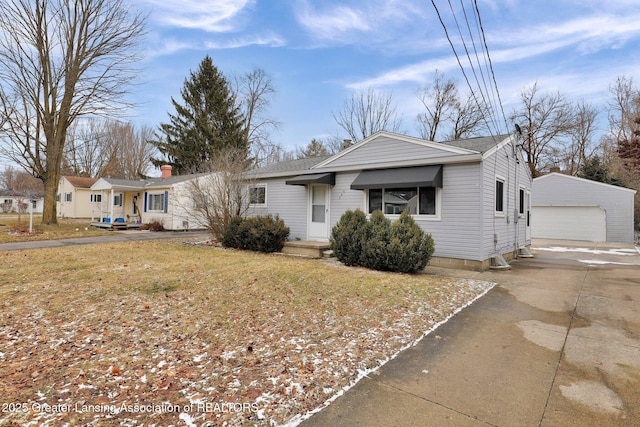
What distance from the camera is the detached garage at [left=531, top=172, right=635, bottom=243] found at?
17875 mm

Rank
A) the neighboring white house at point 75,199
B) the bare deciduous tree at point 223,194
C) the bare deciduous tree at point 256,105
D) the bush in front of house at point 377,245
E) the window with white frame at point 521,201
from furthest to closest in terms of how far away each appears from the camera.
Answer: the bare deciduous tree at point 256,105, the neighboring white house at point 75,199, the window with white frame at point 521,201, the bare deciduous tree at point 223,194, the bush in front of house at point 377,245

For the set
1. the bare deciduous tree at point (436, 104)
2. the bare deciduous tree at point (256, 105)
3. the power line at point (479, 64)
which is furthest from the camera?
the bare deciduous tree at point (256, 105)

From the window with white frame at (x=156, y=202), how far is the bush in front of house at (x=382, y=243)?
15018 mm

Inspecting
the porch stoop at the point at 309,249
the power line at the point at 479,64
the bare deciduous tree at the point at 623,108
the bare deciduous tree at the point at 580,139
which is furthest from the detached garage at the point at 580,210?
the porch stoop at the point at 309,249

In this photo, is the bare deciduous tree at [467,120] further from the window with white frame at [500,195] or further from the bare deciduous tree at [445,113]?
the window with white frame at [500,195]

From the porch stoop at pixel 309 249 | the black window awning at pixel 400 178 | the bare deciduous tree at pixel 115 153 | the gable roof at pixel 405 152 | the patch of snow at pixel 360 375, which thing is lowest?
the patch of snow at pixel 360 375

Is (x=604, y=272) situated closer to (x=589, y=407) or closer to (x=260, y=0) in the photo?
(x=589, y=407)

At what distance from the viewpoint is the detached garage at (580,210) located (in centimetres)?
1788

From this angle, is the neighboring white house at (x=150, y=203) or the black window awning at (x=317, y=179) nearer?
the black window awning at (x=317, y=179)

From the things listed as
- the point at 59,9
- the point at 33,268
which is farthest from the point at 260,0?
the point at 59,9

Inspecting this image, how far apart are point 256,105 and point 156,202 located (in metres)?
15.9

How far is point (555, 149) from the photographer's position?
2642 centimetres

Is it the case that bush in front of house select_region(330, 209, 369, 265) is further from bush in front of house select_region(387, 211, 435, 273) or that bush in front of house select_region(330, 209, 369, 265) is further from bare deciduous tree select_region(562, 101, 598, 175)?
bare deciduous tree select_region(562, 101, 598, 175)

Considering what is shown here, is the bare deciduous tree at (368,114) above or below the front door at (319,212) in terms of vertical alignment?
above
